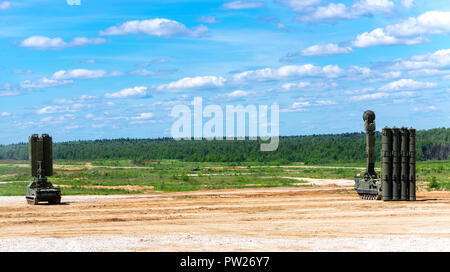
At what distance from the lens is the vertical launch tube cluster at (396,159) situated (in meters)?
32.9

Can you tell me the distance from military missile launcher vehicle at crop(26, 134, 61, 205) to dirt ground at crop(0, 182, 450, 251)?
62 centimetres

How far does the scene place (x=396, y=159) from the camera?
3297cm

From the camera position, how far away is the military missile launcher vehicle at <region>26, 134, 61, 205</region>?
108 ft

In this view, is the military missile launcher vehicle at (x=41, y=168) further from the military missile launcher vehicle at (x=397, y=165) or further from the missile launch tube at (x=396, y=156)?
the missile launch tube at (x=396, y=156)

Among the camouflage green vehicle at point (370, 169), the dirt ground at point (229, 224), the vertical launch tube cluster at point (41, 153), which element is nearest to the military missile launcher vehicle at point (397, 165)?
the camouflage green vehicle at point (370, 169)

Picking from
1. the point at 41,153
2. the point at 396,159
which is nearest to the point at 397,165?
the point at 396,159

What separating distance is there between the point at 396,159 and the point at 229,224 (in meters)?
12.3

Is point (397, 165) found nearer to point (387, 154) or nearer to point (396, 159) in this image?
point (396, 159)

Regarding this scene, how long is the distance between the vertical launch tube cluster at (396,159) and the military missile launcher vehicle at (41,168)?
16694 millimetres

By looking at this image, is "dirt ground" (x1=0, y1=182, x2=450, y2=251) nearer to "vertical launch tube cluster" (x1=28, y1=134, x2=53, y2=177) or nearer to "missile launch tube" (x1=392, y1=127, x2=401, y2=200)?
"missile launch tube" (x1=392, y1=127, x2=401, y2=200)

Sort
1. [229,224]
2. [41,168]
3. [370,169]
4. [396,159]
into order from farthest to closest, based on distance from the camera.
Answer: [370,169]
[41,168]
[396,159]
[229,224]

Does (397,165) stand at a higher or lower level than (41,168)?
higher
